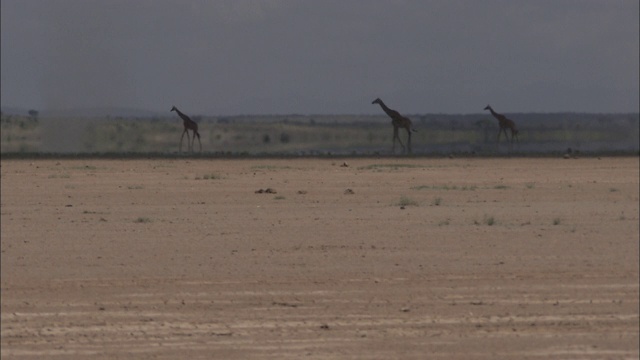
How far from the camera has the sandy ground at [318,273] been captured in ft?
33.4

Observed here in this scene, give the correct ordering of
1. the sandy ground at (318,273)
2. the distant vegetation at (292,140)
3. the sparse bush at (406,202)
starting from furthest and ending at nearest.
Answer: the distant vegetation at (292,140) → the sparse bush at (406,202) → the sandy ground at (318,273)

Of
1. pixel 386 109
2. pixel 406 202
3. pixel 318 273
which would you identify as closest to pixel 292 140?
pixel 386 109

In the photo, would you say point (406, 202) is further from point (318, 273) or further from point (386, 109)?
point (386, 109)

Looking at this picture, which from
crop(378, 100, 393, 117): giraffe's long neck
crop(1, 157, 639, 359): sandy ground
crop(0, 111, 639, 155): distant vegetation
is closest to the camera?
crop(1, 157, 639, 359): sandy ground

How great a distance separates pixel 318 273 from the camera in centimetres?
1265

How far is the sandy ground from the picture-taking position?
10180 mm

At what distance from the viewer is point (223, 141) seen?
49.7m

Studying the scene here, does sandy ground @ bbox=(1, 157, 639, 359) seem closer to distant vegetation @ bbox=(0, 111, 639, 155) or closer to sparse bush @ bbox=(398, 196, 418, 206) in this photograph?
sparse bush @ bbox=(398, 196, 418, 206)

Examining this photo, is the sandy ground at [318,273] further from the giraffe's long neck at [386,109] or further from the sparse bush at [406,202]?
the giraffe's long neck at [386,109]

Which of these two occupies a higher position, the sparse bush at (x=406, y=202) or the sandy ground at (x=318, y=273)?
the sparse bush at (x=406, y=202)

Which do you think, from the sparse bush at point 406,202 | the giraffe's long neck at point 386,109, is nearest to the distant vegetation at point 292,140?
the giraffe's long neck at point 386,109

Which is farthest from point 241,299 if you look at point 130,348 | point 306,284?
point 130,348

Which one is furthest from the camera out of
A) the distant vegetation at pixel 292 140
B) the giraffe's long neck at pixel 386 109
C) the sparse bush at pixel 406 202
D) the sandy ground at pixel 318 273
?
the distant vegetation at pixel 292 140

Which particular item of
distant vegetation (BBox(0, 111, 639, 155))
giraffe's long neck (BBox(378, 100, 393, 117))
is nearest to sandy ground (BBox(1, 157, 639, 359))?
giraffe's long neck (BBox(378, 100, 393, 117))
